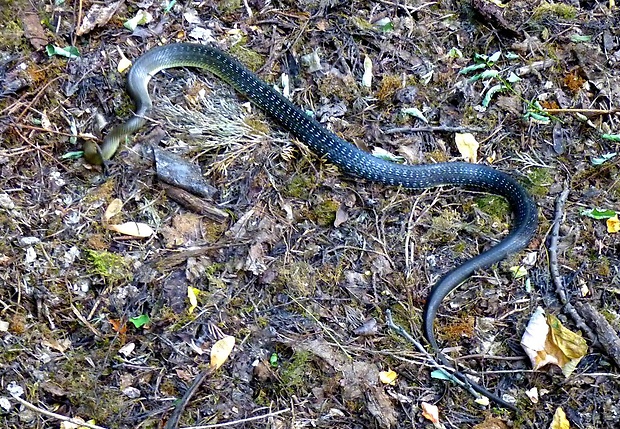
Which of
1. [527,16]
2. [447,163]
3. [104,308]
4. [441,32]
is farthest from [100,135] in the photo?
[527,16]

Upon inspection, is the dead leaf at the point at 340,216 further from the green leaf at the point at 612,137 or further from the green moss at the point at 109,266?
the green leaf at the point at 612,137

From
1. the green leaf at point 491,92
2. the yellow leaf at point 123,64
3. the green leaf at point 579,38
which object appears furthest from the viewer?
the green leaf at point 579,38

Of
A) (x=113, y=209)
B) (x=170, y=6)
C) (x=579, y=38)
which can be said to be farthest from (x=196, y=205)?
(x=579, y=38)

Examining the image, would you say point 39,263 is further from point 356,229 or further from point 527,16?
point 527,16

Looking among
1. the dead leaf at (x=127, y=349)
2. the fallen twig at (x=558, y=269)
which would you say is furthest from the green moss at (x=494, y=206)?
the dead leaf at (x=127, y=349)

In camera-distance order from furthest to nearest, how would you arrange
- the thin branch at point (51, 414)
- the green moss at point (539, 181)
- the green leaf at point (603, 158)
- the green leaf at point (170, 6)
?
1. the green leaf at point (170, 6)
2. the green leaf at point (603, 158)
3. the green moss at point (539, 181)
4. the thin branch at point (51, 414)

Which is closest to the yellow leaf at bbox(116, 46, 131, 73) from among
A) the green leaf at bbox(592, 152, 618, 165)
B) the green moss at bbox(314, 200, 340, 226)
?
the green moss at bbox(314, 200, 340, 226)
